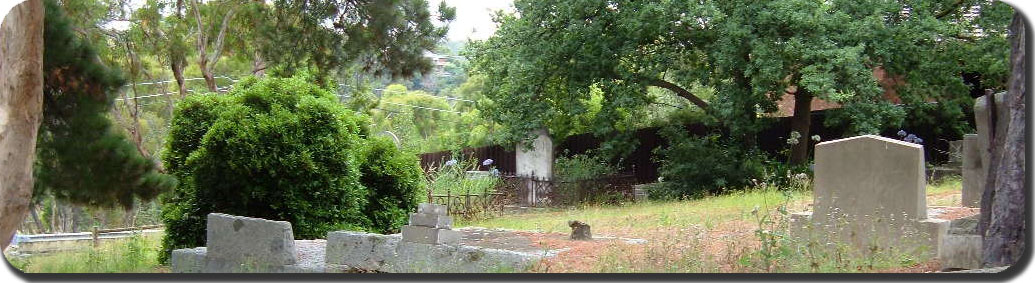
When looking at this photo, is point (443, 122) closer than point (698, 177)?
Result: No

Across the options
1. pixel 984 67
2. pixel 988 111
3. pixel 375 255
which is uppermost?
pixel 984 67

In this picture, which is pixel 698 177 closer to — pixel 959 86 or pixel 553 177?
pixel 553 177

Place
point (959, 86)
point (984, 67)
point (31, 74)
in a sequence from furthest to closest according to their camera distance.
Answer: point (959, 86), point (984, 67), point (31, 74)

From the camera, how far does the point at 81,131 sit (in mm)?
6766

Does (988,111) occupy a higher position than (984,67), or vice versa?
(984,67)

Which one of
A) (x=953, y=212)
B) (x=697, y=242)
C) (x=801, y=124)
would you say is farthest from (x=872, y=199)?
(x=801, y=124)

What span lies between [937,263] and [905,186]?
539 millimetres

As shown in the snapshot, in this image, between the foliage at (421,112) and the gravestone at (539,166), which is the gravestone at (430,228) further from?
the foliage at (421,112)

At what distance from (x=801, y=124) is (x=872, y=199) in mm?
7625

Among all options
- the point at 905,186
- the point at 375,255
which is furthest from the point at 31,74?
the point at 905,186

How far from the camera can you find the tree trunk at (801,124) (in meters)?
13.4

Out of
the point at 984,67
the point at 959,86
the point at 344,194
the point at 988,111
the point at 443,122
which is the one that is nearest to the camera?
the point at 988,111

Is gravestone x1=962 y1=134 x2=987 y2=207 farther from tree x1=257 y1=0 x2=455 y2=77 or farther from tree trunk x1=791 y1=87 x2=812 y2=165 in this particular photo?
tree trunk x1=791 y1=87 x2=812 y2=165

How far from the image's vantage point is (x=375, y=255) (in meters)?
6.34
